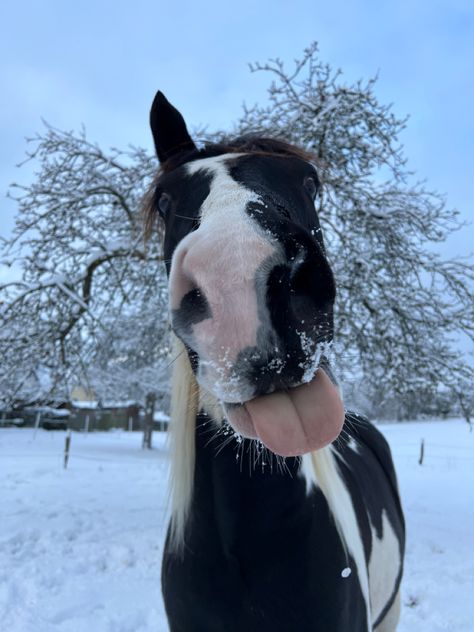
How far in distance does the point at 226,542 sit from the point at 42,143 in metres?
6.63

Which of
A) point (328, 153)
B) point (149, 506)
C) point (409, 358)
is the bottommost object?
point (149, 506)

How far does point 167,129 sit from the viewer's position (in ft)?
6.65

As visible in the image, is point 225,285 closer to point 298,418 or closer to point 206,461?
point 298,418

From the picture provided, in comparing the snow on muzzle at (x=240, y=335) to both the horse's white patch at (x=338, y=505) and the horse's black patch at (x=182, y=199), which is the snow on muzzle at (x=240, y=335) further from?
the horse's white patch at (x=338, y=505)

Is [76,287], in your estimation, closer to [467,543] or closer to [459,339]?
[459,339]

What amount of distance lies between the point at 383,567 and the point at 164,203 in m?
2.05

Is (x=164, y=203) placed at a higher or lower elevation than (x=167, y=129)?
lower

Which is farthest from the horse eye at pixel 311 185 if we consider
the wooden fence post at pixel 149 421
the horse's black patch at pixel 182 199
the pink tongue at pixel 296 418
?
the wooden fence post at pixel 149 421

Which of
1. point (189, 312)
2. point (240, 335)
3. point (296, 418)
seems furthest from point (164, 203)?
point (296, 418)

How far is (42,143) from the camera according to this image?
257 inches

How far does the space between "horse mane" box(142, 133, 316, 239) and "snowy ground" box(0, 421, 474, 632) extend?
4.04 ft

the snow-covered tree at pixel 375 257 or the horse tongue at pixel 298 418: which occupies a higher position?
the snow-covered tree at pixel 375 257

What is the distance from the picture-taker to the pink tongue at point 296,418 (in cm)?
107

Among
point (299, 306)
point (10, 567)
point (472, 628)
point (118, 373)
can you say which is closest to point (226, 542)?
point (299, 306)
